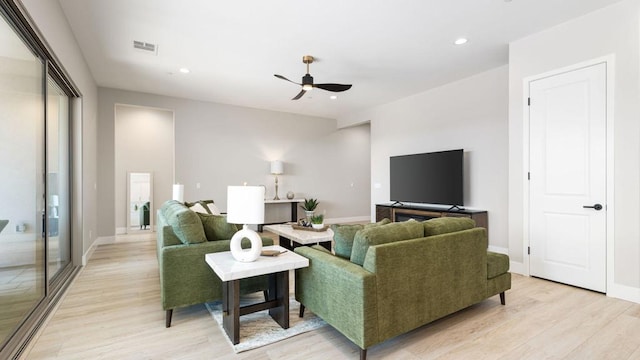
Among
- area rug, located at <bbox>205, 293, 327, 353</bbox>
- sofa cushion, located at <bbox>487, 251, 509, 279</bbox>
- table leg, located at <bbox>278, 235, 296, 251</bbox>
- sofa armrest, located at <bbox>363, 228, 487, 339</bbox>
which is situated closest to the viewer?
sofa armrest, located at <bbox>363, 228, 487, 339</bbox>

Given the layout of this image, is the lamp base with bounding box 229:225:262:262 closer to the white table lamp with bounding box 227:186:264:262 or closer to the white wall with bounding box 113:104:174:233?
the white table lamp with bounding box 227:186:264:262

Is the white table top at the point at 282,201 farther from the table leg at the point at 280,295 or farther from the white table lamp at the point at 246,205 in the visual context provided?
the white table lamp at the point at 246,205

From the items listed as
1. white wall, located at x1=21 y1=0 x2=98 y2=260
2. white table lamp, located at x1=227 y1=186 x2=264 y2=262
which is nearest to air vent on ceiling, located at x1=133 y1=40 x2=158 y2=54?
white wall, located at x1=21 y1=0 x2=98 y2=260

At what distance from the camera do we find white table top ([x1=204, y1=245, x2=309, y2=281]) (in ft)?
6.84

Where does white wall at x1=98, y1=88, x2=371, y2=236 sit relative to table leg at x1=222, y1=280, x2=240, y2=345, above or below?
above

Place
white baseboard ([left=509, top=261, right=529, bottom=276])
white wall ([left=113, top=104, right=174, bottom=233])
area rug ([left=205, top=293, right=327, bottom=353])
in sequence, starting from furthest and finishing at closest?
white wall ([left=113, top=104, right=174, bottom=233]) → white baseboard ([left=509, top=261, right=529, bottom=276]) → area rug ([left=205, top=293, right=327, bottom=353])

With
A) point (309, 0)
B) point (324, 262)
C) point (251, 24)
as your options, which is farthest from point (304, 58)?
point (324, 262)

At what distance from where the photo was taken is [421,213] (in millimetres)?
5270

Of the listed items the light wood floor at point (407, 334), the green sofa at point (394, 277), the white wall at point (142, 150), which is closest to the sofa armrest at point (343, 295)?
the green sofa at point (394, 277)

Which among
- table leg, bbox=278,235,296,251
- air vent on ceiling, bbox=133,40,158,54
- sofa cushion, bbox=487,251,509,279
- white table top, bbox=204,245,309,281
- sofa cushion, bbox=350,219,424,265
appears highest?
air vent on ceiling, bbox=133,40,158,54

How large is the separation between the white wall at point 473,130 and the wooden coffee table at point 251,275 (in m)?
3.68

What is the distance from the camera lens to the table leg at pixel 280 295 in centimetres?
238

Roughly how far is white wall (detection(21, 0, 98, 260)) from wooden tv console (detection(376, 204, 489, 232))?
4.89 m

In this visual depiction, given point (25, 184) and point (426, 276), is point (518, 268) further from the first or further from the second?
point (25, 184)
